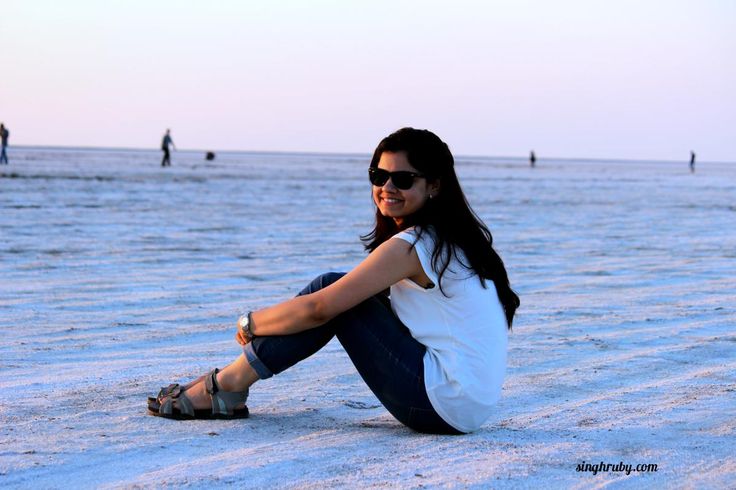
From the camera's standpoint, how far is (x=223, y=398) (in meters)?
4.00

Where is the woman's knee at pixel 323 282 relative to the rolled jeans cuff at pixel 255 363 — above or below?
above

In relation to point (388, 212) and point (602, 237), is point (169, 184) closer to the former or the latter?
point (602, 237)

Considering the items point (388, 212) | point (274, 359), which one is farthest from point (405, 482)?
point (388, 212)

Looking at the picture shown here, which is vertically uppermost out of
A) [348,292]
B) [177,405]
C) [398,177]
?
[398,177]

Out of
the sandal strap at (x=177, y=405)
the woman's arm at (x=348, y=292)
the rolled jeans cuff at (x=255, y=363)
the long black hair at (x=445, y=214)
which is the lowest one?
the sandal strap at (x=177, y=405)

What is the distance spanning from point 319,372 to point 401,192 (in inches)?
64.2

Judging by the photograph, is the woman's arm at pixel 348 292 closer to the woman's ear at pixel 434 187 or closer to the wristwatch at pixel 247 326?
the wristwatch at pixel 247 326

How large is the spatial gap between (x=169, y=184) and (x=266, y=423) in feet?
66.4

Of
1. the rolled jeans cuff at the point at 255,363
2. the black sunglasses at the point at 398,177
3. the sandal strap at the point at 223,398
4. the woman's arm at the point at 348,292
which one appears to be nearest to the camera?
the woman's arm at the point at 348,292

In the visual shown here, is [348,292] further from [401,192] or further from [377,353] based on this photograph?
[401,192]

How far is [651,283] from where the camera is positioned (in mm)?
8352

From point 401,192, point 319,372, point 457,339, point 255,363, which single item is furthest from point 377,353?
point 319,372

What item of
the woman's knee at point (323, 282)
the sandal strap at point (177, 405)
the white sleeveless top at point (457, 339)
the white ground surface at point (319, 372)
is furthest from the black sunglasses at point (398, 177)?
the sandal strap at point (177, 405)

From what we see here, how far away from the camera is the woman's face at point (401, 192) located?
12.3 feet
